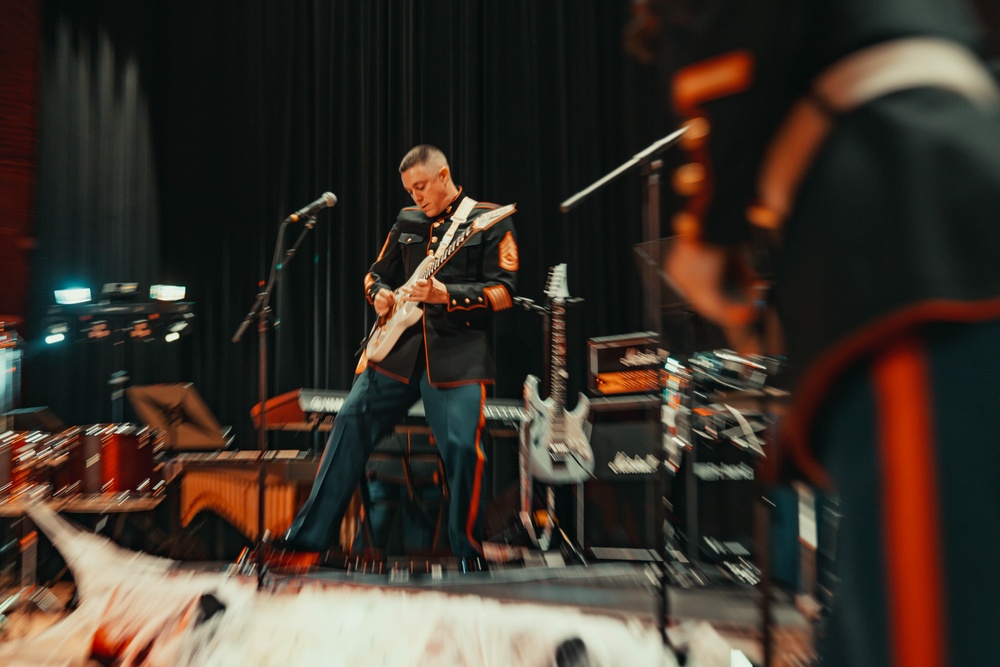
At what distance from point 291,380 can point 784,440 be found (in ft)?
17.3

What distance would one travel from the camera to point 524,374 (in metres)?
4.98

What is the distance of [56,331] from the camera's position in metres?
4.71

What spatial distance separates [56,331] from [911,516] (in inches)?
210

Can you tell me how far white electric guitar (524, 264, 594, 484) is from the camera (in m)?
4.09

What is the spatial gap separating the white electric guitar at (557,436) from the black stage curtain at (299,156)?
0.53 meters

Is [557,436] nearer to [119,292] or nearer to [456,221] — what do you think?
[456,221]

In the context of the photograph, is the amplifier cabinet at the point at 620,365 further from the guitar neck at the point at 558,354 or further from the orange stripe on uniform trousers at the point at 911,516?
the orange stripe on uniform trousers at the point at 911,516

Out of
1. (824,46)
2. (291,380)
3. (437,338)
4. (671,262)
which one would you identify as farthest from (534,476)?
(824,46)

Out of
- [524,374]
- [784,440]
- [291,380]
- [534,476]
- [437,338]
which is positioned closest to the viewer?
[784,440]

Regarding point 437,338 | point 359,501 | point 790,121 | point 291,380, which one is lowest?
point 359,501

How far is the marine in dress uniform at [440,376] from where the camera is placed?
10.2 feet

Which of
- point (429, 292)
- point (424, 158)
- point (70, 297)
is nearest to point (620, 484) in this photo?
point (429, 292)

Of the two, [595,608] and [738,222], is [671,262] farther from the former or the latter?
[595,608]

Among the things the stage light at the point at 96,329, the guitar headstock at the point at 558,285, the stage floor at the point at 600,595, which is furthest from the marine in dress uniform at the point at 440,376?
the stage light at the point at 96,329
